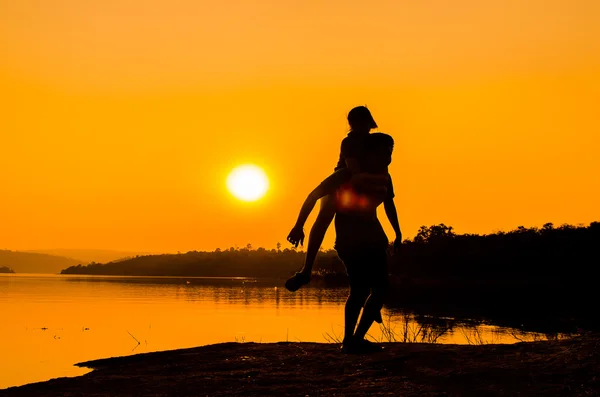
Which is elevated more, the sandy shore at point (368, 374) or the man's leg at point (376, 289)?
the man's leg at point (376, 289)

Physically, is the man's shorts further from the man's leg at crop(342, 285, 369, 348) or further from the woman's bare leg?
the woman's bare leg

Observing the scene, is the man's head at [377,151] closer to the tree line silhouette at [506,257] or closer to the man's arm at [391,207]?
the man's arm at [391,207]

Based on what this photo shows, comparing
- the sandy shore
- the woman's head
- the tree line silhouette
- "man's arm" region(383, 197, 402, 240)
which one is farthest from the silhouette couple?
the tree line silhouette

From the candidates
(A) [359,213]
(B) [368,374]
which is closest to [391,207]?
(A) [359,213]

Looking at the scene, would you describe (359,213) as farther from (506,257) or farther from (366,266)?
(506,257)

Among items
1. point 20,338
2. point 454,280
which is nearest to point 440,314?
point 20,338

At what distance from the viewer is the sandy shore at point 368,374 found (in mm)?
6602

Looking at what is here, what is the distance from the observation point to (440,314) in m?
53.4

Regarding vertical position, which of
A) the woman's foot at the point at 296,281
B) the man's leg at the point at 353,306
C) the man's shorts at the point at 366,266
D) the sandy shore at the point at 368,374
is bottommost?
the sandy shore at the point at 368,374

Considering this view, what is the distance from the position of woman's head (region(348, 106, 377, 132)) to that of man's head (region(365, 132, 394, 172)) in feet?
0.55

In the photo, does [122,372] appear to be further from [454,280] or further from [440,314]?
[454,280]

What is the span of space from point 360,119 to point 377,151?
47cm

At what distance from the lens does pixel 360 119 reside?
842 centimetres

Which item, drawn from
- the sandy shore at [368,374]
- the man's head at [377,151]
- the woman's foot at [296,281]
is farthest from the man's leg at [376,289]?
the man's head at [377,151]
